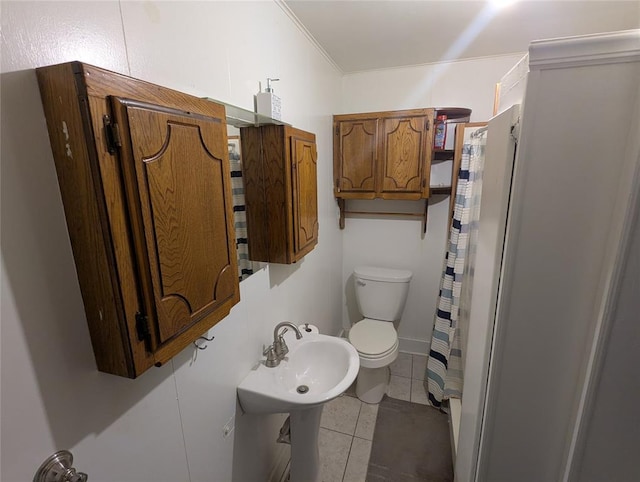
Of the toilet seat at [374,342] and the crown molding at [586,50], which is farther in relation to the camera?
the toilet seat at [374,342]

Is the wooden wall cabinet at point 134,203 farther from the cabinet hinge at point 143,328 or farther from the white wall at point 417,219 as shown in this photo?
the white wall at point 417,219

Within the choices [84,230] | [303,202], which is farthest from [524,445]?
[84,230]

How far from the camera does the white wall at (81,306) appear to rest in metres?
0.51

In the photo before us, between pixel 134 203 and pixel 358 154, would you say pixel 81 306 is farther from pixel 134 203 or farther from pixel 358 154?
pixel 358 154

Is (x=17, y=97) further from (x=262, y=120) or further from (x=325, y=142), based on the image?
(x=325, y=142)

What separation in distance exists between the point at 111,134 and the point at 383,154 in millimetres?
1841

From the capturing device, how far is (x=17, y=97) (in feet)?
1.64

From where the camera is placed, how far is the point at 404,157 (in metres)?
2.07

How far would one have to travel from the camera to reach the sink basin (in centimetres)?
114

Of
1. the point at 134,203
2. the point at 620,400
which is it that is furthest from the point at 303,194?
the point at 620,400

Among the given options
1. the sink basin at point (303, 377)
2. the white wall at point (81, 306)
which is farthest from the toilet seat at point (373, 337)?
the white wall at point (81, 306)

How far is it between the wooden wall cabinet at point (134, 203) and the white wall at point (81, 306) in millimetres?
40

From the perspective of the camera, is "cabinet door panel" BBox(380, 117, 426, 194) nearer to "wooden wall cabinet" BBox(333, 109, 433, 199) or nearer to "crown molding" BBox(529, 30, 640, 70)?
"wooden wall cabinet" BBox(333, 109, 433, 199)

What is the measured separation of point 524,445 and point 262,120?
4.71 ft
